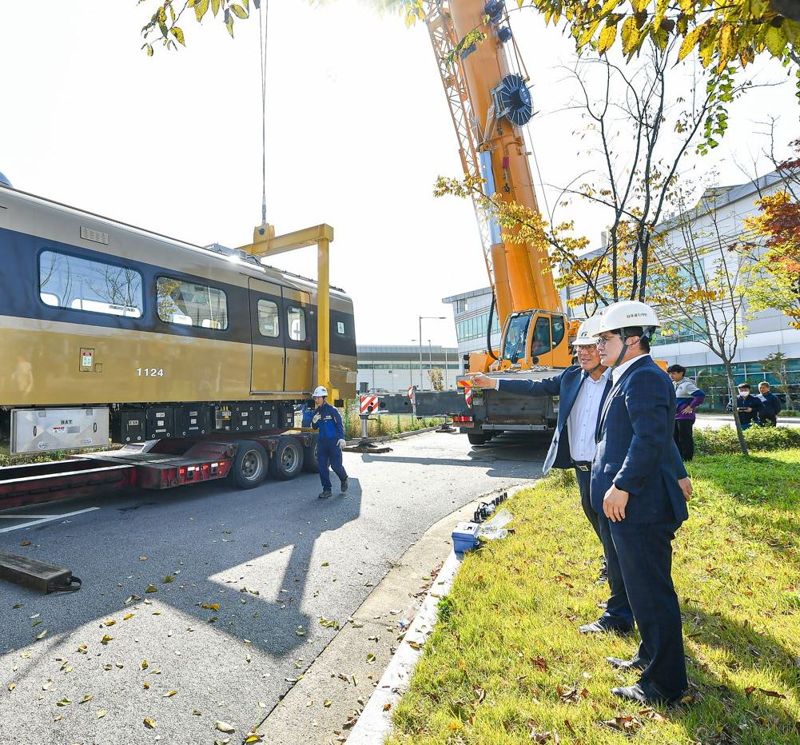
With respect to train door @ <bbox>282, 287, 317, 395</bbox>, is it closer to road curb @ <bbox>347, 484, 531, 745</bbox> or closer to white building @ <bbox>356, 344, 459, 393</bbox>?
road curb @ <bbox>347, 484, 531, 745</bbox>

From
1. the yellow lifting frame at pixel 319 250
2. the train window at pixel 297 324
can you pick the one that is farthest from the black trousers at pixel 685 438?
the train window at pixel 297 324

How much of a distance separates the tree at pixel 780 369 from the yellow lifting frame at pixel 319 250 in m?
27.5

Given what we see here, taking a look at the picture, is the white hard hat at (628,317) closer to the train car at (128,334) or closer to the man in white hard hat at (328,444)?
the man in white hard hat at (328,444)

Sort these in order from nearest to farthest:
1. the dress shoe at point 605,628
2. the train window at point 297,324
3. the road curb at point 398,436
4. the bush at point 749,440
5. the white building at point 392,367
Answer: the dress shoe at point 605,628, the train window at point 297,324, the bush at point 749,440, the road curb at point 398,436, the white building at point 392,367

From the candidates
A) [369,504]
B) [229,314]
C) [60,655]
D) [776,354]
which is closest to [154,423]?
[229,314]

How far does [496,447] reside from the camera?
1446 centimetres

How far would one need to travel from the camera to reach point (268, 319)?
32.2 feet

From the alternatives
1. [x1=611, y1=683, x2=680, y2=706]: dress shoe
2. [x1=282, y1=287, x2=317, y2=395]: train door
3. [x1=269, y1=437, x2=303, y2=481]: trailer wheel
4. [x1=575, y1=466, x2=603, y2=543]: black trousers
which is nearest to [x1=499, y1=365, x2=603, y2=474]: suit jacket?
[x1=575, y1=466, x2=603, y2=543]: black trousers

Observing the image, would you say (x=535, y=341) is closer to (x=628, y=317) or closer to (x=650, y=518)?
(x=628, y=317)

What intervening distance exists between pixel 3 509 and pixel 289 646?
5.36 meters

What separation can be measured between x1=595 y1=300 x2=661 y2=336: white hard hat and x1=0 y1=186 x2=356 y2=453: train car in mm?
6494

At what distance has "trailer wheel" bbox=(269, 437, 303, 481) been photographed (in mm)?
9672

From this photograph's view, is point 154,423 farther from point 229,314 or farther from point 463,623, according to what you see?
point 463,623

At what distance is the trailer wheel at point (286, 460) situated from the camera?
9.67 metres
